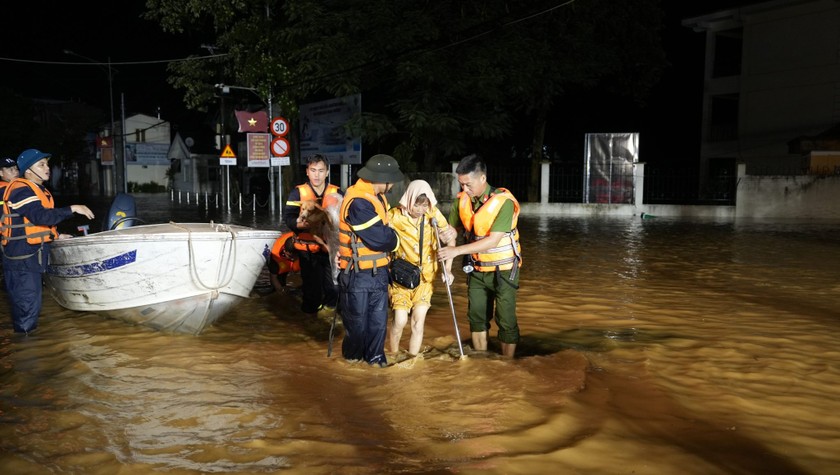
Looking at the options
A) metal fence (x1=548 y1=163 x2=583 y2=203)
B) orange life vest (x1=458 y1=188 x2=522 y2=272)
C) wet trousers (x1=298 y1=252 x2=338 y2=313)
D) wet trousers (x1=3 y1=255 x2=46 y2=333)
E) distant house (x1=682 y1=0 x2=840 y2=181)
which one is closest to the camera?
orange life vest (x1=458 y1=188 x2=522 y2=272)

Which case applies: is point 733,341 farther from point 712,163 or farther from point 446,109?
point 712,163

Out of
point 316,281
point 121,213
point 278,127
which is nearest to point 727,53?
point 278,127

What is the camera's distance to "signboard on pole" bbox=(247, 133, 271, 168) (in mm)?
24875

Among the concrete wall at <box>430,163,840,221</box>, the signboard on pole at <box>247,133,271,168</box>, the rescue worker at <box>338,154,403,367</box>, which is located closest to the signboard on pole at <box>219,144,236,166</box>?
the signboard on pole at <box>247,133,271,168</box>

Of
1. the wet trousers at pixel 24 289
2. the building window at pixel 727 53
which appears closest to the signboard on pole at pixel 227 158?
the wet trousers at pixel 24 289

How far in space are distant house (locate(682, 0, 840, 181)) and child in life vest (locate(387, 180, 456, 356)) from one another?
22428 millimetres

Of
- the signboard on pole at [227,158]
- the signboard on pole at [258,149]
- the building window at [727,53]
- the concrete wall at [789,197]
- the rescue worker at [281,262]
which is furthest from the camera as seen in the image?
the building window at [727,53]

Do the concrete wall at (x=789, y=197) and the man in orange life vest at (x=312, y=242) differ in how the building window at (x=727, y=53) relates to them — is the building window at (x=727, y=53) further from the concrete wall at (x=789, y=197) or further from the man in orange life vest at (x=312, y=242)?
the man in orange life vest at (x=312, y=242)

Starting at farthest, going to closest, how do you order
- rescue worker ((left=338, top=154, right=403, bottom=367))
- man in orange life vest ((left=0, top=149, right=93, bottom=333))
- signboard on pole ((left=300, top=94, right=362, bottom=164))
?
signboard on pole ((left=300, top=94, right=362, bottom=164))
man in orange life vest ((left=0, top=149, right=93, bottom=333))
rescue worker ((left=338, top=154, right=403, bottom=367))

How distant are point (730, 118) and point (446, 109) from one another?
18728 millimetres

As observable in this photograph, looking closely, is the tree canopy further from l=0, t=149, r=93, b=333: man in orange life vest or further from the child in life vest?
the child in life vest

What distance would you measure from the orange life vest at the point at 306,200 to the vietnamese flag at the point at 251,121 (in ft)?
64.6

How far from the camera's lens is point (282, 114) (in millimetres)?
26094

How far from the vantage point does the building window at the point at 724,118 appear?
101ft
